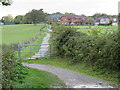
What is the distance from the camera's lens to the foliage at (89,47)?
8234mm

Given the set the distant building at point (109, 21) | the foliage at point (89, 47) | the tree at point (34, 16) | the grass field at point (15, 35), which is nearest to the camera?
the foliage at point (89, 47)

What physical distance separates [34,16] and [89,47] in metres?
45.4

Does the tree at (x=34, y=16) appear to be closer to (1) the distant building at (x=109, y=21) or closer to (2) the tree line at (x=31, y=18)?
(2) the tree line at (x=31, y=18)

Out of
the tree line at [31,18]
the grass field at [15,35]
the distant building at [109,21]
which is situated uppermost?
the tree line at [31,18]

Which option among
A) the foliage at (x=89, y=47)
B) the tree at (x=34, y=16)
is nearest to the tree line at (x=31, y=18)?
the tree at (x=34, y=16)

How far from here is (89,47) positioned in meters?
9.74

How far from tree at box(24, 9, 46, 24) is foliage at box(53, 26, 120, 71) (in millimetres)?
39101

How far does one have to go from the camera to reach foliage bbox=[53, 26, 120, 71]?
8.23 meters

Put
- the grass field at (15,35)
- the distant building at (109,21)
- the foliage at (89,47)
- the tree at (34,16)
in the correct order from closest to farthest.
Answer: the foliage at (89,47), the distant building at (109,21), the grass field at (15,35), the tree at (34,16)

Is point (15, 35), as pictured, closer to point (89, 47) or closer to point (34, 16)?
point (89, 47)

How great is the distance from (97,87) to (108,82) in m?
0.94

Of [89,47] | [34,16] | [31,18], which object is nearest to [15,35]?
[89,47]

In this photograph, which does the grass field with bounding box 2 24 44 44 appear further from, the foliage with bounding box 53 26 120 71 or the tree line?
the tree line

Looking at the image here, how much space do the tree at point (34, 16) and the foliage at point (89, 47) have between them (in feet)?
128
